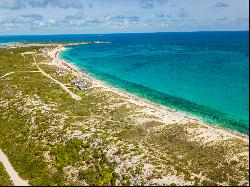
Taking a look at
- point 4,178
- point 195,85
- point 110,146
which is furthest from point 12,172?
point 195,85

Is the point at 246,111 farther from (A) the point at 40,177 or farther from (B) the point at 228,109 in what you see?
(A) the point at 40,177

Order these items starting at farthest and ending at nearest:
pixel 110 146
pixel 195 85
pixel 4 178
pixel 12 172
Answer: pixel 195 85 → pixel 110 146 → pixel 12 172 → pixel 4 178

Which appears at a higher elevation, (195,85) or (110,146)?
(110,146)

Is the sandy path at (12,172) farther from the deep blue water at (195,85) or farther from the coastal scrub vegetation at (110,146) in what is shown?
the deep blue water at (195,85)

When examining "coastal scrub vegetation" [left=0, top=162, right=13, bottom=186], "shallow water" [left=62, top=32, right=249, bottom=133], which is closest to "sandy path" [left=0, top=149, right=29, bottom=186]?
"coastal scrub vegetation" [left=0, top=162, right=13, bottom=186]

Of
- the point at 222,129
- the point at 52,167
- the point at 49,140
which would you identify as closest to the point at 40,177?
the point at 52,167

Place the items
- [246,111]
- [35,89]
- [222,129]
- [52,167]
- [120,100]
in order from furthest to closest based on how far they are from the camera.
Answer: [35,89], [120,100], [246,111], [222,129], [52,167]

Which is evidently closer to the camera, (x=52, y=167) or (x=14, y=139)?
(x=52, y=167)

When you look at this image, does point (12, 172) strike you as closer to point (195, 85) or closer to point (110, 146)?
point (110, 146)
